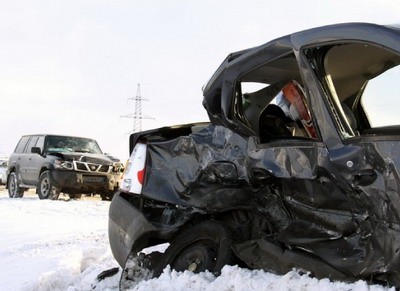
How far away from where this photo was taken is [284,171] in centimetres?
311

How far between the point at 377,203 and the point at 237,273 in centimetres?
96

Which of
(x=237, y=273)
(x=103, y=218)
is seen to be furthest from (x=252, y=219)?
(x=103, y=218)

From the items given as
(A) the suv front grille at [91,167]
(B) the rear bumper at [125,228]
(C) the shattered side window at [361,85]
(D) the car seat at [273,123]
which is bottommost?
(A) the suv front grille at [91,167]

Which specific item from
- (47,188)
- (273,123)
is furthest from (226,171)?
(47,188)

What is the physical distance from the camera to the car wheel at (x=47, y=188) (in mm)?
13949

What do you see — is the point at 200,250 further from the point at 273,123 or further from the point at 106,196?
the point at 106,196

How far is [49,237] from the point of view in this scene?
7.73 meters

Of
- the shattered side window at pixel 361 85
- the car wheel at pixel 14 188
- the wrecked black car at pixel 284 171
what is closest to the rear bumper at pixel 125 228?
the wrecked black car at pixel 284 171

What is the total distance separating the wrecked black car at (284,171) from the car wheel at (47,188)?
10301mm

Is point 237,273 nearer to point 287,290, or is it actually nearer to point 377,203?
point 287,290

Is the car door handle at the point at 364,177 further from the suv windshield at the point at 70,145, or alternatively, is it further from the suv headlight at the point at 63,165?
the suv windshield at the point at 70,145

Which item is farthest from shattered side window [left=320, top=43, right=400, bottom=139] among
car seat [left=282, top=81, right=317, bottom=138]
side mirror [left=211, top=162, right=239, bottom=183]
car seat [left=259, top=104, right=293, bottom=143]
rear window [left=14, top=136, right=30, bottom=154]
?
rear window [left=14, top=136, right=30, bottom=154]

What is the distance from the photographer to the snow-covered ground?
9.93 ft

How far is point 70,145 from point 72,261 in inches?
396
